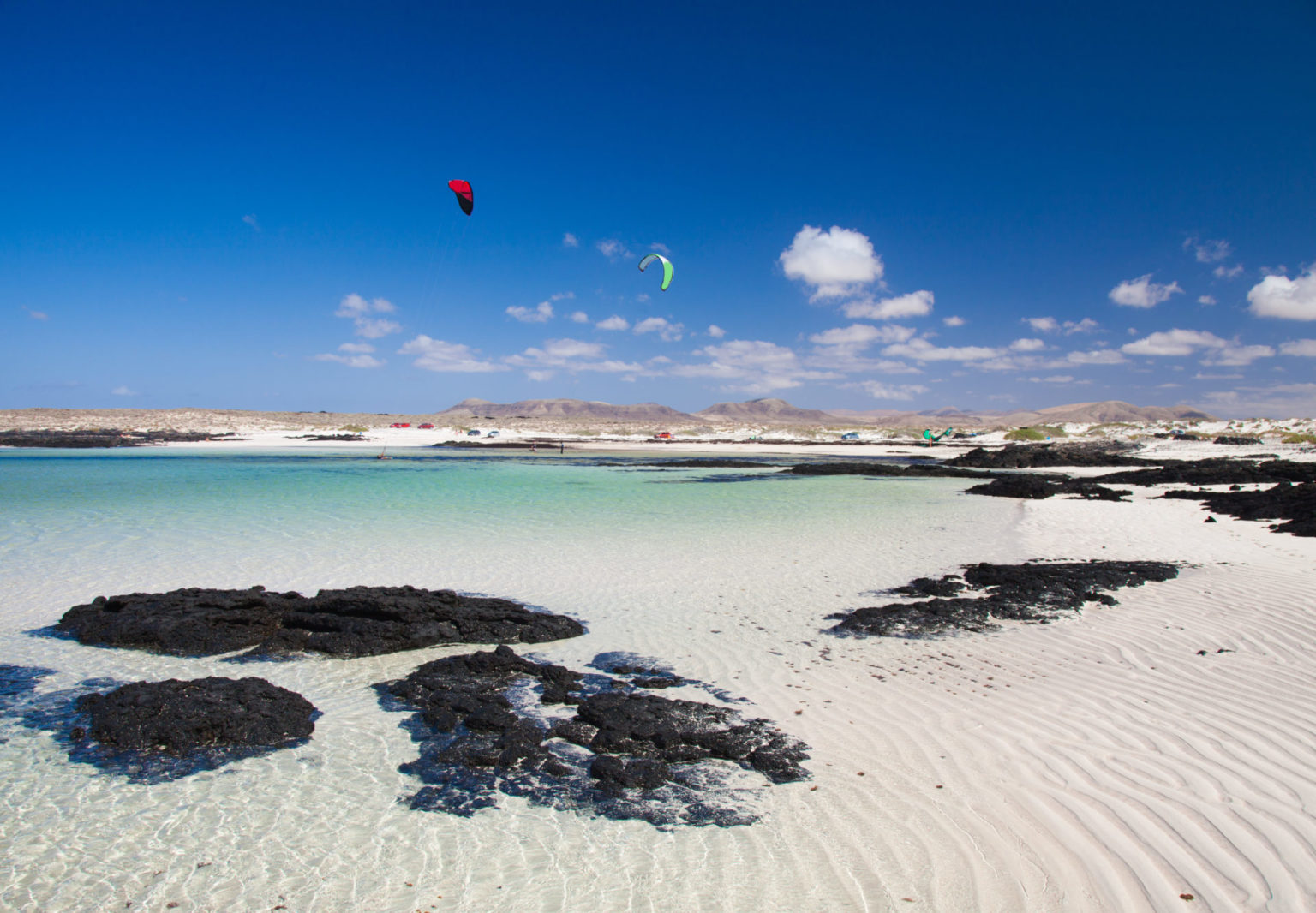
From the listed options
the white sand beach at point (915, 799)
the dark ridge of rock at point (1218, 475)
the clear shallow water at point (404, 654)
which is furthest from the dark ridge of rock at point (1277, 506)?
the white sand beach at point (915, 799)

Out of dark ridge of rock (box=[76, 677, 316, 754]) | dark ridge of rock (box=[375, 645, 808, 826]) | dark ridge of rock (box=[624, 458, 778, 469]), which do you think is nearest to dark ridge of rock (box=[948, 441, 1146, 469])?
dark ridge of rock (box=[624, 458, 778, 469])

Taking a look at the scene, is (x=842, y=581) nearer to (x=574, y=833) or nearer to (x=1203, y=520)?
(x=574, y=833)

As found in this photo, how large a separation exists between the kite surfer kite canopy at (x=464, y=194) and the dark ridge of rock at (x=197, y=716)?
1717 cm

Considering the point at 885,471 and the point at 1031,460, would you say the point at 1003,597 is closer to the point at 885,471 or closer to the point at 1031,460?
the point at 885,471

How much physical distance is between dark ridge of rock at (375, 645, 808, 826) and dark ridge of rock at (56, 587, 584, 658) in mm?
1241

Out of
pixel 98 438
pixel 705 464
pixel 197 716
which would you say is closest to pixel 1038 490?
pixel 705 464

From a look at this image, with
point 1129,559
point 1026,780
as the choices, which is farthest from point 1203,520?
point 1026,780

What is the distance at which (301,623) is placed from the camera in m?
7.71

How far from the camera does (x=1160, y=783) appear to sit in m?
4.26

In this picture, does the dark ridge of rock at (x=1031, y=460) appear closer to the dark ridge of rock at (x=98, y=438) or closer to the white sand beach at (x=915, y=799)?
the white sand beach at (x=915, y=799)

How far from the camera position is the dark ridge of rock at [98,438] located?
56031 mm

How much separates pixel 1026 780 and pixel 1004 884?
1167 millimetres

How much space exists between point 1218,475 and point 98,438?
78744 mm

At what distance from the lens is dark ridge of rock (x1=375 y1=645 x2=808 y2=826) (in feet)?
14.2
